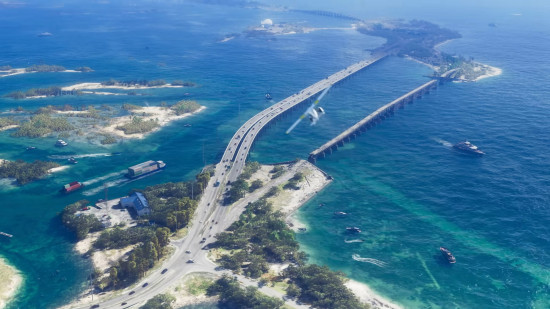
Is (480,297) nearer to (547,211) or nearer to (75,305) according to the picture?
(547,211)

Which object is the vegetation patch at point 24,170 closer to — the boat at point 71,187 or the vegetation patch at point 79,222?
the boat at point 71,187

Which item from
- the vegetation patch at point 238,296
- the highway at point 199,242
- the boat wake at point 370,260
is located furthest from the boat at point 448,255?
the vegetation patch at point 238,296

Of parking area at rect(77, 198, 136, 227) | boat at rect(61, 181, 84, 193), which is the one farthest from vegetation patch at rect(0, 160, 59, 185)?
parking area at rect(77, 198, 136, 227)

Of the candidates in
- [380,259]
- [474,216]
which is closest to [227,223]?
[380,259]

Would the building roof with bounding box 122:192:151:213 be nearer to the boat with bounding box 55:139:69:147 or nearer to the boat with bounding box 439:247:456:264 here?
the boat with bounding box 55:139:69:147

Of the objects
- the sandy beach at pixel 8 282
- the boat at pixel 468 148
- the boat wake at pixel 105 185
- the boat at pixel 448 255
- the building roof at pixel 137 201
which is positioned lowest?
the sandy beach at pixel 8 282

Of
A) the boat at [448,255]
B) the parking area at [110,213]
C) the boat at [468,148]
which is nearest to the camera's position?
the boat at [448,255]
